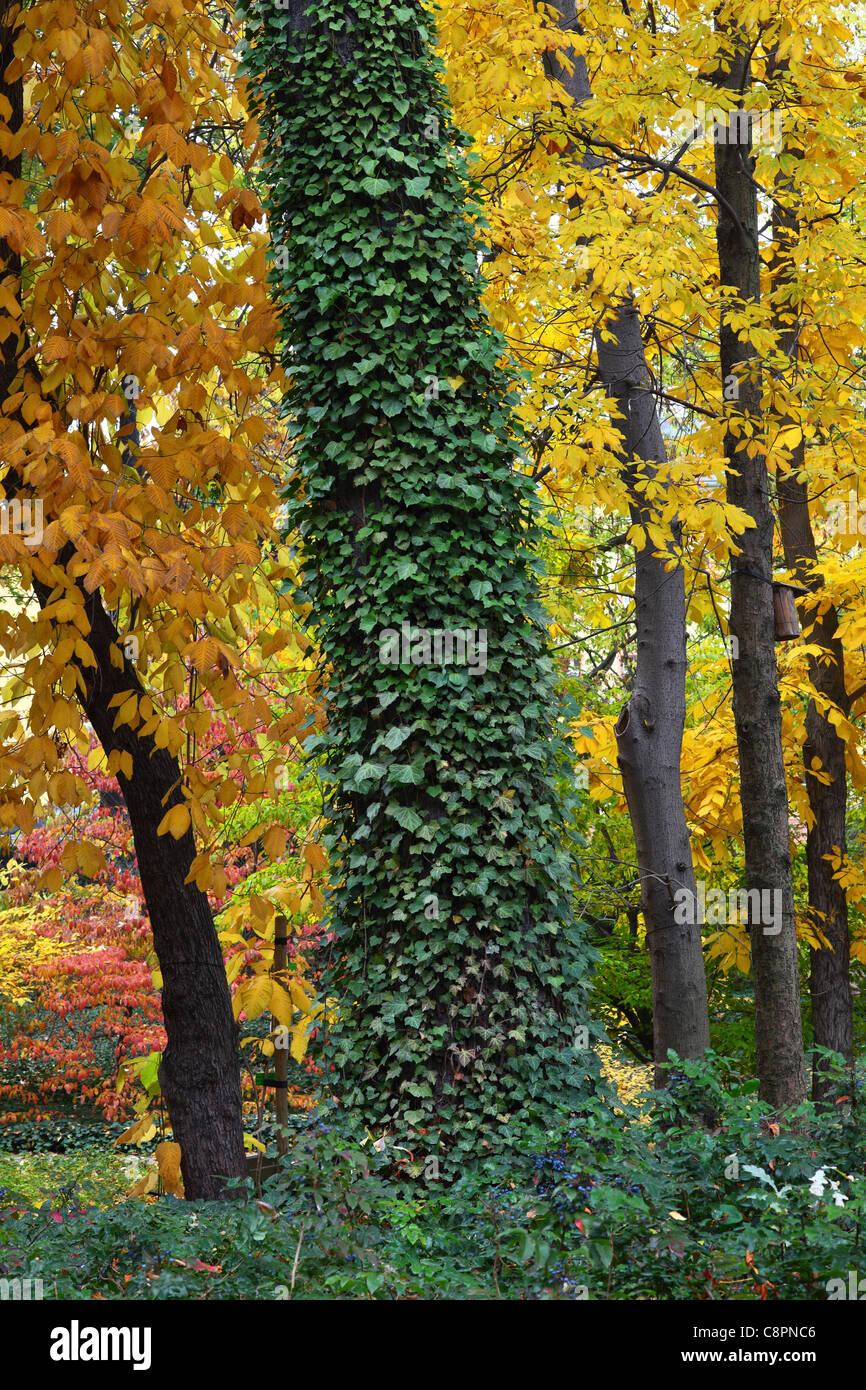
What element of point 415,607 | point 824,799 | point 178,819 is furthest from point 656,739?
point 178,819

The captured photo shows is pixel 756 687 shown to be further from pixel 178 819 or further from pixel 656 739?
pixel 178 819

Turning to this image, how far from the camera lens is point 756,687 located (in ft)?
22.0

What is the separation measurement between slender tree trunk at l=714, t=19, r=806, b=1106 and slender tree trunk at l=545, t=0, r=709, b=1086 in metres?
0.63

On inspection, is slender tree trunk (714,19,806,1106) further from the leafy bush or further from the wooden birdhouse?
the leafy bush

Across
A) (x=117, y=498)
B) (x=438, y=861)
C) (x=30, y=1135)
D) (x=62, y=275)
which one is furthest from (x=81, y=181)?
(x=30, y=1135)

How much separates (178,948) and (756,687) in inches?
139

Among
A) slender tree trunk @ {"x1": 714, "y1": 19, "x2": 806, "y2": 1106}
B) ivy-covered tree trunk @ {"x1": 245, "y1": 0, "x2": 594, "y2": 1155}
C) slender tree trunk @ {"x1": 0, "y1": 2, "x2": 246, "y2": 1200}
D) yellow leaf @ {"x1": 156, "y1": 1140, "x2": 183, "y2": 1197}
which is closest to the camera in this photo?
ivy-covered tree trunk @ {"x1": 245, "y1": 0, "x2": 594, "y2": 1155}

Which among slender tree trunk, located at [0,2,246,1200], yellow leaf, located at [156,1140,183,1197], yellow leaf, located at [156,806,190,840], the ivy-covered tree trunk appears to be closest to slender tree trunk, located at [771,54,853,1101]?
the ivy-covered tree trunk

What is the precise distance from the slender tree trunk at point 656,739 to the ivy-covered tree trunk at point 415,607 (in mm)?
2408

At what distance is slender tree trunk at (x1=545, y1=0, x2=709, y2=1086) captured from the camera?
24.5ft

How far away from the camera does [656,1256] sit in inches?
122

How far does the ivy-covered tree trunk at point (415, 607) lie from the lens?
465 centimetres
